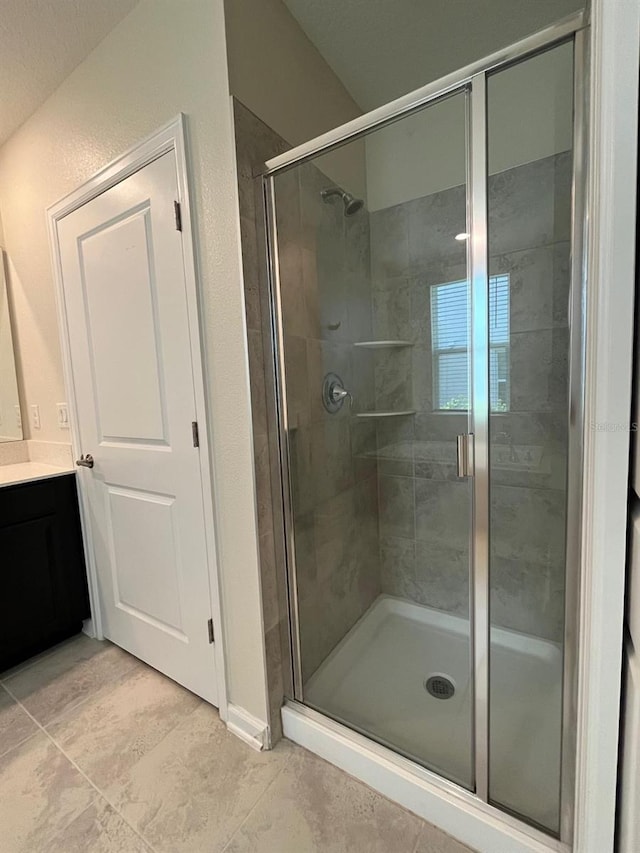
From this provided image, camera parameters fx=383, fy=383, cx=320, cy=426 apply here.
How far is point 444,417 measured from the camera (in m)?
1.79

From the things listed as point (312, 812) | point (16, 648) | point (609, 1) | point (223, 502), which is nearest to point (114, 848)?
point (312, 812)

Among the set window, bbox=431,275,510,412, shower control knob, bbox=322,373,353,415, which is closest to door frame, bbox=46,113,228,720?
shower control knob, bbox=322,373,353,415

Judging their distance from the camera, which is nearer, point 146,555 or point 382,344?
point 146,555

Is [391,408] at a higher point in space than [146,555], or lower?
higher

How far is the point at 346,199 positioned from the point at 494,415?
117cm

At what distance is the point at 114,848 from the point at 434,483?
5.43 feet

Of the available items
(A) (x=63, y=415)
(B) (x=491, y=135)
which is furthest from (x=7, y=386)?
(B) (x=491, y=135)

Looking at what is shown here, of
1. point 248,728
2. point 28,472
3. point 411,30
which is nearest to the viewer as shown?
point 248,728

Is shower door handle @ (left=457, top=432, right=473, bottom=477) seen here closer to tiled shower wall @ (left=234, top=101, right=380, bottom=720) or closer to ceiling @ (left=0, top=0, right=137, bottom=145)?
tiled shower wall @ (left=234, top=101, right=380, bottom=720)

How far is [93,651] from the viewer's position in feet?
6.15

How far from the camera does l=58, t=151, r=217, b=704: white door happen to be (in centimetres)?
136

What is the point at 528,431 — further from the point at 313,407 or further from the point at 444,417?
the point at 313,407

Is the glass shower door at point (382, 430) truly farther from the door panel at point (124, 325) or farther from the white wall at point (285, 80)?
the door panel at point (124, 325)

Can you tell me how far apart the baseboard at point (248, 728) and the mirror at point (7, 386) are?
1871 mm
